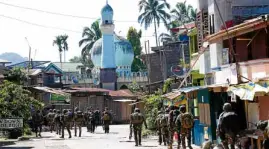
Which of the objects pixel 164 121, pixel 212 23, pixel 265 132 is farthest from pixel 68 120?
pixel 265 132

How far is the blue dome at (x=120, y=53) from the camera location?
65875 mm

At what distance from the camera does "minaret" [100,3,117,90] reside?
60.0 meters

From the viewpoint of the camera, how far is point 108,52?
61.6m

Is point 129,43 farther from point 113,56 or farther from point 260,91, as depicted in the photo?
point 260,91

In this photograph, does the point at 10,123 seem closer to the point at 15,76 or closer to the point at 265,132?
the point at 15,76

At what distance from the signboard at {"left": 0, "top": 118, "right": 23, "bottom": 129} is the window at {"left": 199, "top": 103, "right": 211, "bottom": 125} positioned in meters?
11.6

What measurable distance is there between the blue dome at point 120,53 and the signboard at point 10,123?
38.5m

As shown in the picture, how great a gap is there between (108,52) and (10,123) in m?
35.8

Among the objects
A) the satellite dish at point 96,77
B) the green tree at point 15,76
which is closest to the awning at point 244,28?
the green tree at point 15,76

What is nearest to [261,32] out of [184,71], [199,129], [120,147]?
[199,129]

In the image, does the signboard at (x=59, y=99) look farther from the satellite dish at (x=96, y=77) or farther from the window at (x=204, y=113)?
the window at (x=204, y=113)

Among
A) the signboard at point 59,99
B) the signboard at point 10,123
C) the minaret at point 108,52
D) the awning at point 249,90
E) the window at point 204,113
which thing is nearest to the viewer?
the awning at point 249,90

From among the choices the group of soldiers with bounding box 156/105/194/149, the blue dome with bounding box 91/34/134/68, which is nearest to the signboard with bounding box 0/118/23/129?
the group of soldiers with bounding box 156/105/194/149

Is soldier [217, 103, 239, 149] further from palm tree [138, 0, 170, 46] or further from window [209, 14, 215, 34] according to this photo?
palm tree [138, 0, 170, 46]
